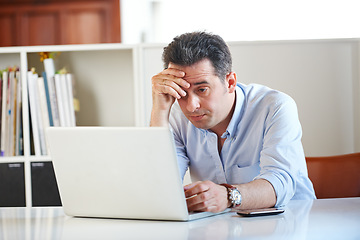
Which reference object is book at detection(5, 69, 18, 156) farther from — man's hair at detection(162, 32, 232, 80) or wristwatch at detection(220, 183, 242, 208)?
wristwatch at detection(220, 183, 242, 208)

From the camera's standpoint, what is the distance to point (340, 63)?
276cm

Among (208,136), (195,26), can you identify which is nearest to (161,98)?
(208,136)

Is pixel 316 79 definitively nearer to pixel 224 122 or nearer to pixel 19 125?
pixel 224 122

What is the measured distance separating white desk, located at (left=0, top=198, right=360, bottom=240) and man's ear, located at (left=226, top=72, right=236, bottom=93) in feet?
1.97

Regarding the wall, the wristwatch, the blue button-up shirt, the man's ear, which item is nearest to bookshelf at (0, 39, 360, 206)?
the wall

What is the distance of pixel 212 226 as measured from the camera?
4.30 feet

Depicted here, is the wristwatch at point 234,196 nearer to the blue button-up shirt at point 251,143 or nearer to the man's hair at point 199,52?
the blue button-up shirt at point 251,143

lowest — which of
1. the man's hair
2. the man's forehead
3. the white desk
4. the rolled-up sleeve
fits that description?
the white desk

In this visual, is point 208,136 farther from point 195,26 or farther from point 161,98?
point 195,26

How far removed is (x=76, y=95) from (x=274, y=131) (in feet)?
5.07

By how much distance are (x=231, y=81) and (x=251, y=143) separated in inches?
9.2

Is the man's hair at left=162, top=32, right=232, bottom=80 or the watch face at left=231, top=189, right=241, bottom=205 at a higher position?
the man's hair at left=162, top=32, right=232, bottom=80

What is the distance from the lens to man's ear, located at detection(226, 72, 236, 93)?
6.54 ft

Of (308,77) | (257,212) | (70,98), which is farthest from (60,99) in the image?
(257,212)
